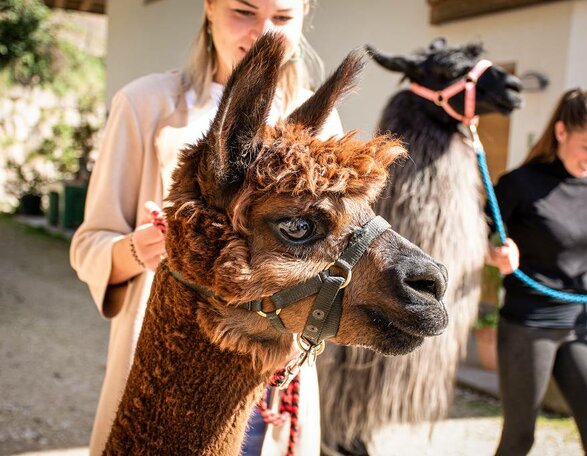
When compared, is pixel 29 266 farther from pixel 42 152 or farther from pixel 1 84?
pixel 1 84

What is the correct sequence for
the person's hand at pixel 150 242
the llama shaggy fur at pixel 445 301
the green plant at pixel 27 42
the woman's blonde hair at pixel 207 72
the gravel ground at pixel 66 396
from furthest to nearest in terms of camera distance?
the green plant at pixel 27 42, the gravel ground at pixel 66 396, the llama shaggy fur at pixel 445 301, the woman's blonde hair at pixel 207 72, the person's hand at pixel 150 242

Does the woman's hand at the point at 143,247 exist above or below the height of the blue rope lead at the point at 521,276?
above

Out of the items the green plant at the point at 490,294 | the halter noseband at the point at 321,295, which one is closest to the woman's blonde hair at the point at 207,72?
the halter noseband at the point at 321,295

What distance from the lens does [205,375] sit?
1.35 m

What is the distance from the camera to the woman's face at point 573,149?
284 centimetres

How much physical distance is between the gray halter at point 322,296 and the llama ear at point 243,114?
0.73 ft

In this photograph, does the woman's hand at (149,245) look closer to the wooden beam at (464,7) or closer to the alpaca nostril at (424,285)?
the alpaca nostril at (424,285)

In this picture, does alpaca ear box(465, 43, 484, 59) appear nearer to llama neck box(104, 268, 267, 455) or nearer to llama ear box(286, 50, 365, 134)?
llama ear box(286, 50, 365, 134)

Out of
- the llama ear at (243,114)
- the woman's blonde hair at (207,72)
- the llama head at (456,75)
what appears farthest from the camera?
the llama head at (456,75)

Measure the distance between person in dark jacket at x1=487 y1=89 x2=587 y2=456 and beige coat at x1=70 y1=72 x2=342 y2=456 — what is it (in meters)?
1.33

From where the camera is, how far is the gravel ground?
4.03 meters

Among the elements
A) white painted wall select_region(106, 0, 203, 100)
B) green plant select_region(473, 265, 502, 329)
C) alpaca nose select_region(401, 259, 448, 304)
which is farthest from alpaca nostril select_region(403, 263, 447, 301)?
white painted wall select_region(106, 0, 203, 100)

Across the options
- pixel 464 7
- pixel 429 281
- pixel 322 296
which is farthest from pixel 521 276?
pixel 464 7

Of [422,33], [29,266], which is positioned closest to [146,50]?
[29,266]
